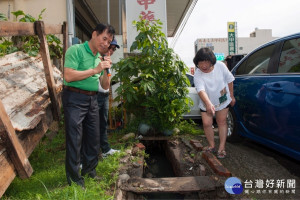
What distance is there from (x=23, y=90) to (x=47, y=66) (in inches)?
17.2

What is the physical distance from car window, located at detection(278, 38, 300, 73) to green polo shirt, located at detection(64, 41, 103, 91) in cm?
234

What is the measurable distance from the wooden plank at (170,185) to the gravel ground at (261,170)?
1.17ft

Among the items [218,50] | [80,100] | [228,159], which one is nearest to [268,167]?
[228,159]

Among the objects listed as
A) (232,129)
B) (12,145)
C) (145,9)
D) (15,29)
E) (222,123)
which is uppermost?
(145,9)

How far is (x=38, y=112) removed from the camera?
8.55 feet

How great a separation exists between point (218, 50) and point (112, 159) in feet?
85.9

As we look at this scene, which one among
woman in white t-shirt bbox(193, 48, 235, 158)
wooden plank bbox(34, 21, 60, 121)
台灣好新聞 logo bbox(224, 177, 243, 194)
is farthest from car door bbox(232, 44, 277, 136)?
wooden plank bbox(34, 21, 60, 121)

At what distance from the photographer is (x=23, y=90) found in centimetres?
288

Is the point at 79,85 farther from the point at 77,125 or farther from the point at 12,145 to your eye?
the point at 12,145

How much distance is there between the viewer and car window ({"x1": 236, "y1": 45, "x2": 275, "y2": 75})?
341 centimetres

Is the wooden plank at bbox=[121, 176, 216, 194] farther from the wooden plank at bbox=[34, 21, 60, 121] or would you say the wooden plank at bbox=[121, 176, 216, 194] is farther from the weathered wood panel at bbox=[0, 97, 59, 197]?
the wooden plank at bbox=[34, 21, 60, 121]

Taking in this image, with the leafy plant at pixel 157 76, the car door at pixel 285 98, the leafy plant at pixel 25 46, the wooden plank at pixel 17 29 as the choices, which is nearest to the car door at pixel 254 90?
the car door at pixel 285 98

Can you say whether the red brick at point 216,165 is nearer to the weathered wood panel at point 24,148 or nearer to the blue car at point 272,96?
the blue car at point 272,96

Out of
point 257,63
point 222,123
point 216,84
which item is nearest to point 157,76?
point 216,84
